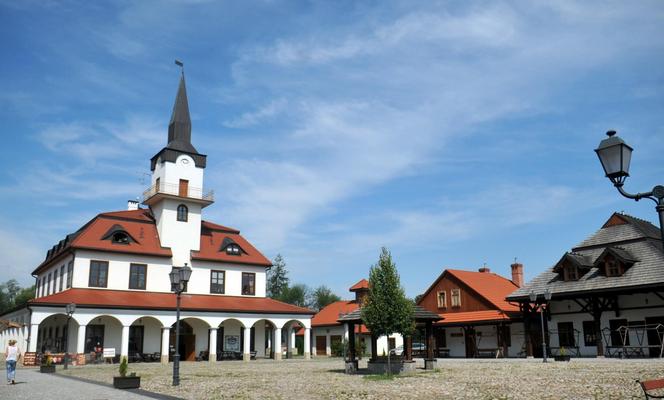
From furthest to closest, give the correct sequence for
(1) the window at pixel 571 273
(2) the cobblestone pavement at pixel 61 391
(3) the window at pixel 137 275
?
1. (3) the window at pixel 137 275
2. (1) the window at pixel 571 273
3. (2) the cobblestone pavement at pixel 61 391

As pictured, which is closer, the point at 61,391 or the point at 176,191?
the point at 61,391

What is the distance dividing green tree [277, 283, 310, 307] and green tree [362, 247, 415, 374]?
74.7 metres

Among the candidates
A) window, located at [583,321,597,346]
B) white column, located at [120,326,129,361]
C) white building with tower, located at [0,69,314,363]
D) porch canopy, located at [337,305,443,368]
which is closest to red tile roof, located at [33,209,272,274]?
white building with tower, located at [0,69,314,363]

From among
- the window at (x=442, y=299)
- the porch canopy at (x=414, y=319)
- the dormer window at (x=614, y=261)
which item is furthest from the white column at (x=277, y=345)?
the dormer window at (x=614, y=261)

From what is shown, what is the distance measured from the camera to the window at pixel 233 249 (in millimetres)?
42406

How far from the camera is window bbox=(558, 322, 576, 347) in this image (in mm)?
33531

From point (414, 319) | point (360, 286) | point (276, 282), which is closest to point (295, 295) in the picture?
point (276, 282)

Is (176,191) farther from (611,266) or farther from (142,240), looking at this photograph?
(611,266)

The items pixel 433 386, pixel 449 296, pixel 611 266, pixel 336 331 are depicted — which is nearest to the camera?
pixel 433 386

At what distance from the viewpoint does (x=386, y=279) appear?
21.3 m

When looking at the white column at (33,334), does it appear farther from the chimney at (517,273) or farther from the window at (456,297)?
the chimney at (517,273)

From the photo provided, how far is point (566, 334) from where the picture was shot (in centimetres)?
3384

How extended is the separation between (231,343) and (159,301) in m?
6.91

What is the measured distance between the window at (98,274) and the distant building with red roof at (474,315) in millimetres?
23054
